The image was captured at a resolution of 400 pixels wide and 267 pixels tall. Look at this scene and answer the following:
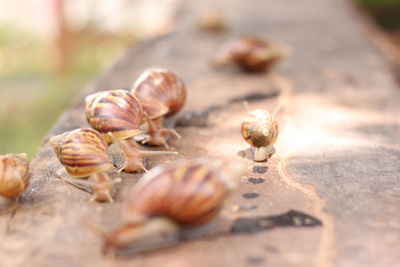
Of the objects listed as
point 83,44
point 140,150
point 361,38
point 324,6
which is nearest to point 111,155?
point 140,150

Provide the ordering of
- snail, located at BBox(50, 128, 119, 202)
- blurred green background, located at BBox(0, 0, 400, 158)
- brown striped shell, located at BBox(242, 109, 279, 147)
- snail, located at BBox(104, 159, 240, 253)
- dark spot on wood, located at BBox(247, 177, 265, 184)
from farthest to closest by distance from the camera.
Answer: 1. blurred green background, located at BBox(0, 0, 400, 158)
2. brown striped shell, located at BBox(242, 109, 279, 147)
3. dark spot on wood, located at BBox(247, 177, 265, 184)
4. snail, located at BBox(50, 128, 119, 202)
5. snail, located at BBox(104, 159, 240, 253)

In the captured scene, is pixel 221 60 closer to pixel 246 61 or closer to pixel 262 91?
pixel 246 61

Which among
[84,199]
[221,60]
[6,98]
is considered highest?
[221,60]

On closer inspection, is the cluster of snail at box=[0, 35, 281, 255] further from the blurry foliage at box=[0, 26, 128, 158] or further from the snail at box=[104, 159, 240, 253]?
the blurry foliage at box=[0, 26, 128, 158]

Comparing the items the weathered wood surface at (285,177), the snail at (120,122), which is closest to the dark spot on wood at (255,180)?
the weathered wood surface at (285,177)

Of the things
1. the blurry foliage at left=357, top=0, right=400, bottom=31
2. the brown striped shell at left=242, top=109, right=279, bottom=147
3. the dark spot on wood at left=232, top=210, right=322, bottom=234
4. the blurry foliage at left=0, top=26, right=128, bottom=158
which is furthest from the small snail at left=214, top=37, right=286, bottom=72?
the blurry foliage at left=357, top=0, right=400, bottom=31

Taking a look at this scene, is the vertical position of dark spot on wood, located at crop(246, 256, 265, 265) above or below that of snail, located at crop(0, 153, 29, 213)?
below

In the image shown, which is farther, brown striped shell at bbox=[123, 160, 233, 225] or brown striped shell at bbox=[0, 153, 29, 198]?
brown striped shell at bbox=[0, 153, 29, 198]

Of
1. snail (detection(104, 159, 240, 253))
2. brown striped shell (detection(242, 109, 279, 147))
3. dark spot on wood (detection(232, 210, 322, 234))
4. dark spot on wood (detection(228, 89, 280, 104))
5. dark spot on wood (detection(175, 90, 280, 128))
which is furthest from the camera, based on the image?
dark spot on wood (detection(228, 89, 280, 104))

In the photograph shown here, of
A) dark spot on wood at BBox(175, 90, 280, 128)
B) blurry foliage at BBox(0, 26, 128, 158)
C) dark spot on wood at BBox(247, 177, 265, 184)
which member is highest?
dark spot on wood at BBox(175, 90, 280, 128)
